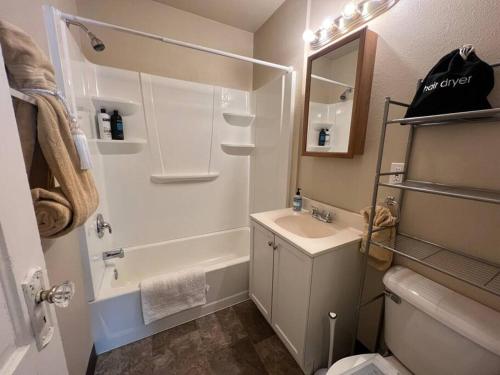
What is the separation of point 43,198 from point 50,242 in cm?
41

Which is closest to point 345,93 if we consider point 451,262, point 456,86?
point 456,86

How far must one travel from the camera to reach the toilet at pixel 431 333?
2.29 feet

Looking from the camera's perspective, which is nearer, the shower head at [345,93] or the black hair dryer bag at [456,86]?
the black hair dryer bag at [456,86]

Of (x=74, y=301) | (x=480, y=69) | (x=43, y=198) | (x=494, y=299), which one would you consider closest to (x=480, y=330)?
(x=494, y=299)

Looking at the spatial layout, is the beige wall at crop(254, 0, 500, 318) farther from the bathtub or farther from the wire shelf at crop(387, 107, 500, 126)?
the bathtub

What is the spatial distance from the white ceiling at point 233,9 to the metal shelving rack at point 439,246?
5.10 ft

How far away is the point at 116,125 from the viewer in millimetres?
1739

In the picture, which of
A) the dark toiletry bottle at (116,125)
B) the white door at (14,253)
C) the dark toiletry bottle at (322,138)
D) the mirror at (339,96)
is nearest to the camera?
the white door at (14,253)

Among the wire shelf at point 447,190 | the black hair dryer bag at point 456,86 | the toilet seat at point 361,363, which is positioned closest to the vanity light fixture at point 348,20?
the black hair dryer bag at point 456,86

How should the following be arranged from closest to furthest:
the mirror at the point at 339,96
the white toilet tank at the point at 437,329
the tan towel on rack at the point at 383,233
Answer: the white toilet tank at the point at 437,329
the tan towel on rack at the point at 383,233
the mirror at the point at 339,96

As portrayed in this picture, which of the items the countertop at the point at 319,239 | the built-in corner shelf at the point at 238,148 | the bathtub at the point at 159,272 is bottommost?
the bathtub at the point at 159,272

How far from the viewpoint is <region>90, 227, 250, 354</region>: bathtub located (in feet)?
4.46

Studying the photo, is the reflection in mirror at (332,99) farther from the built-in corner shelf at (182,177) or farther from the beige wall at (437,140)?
the built-in corner shelf at (182,177)

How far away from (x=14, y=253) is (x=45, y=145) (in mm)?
353
